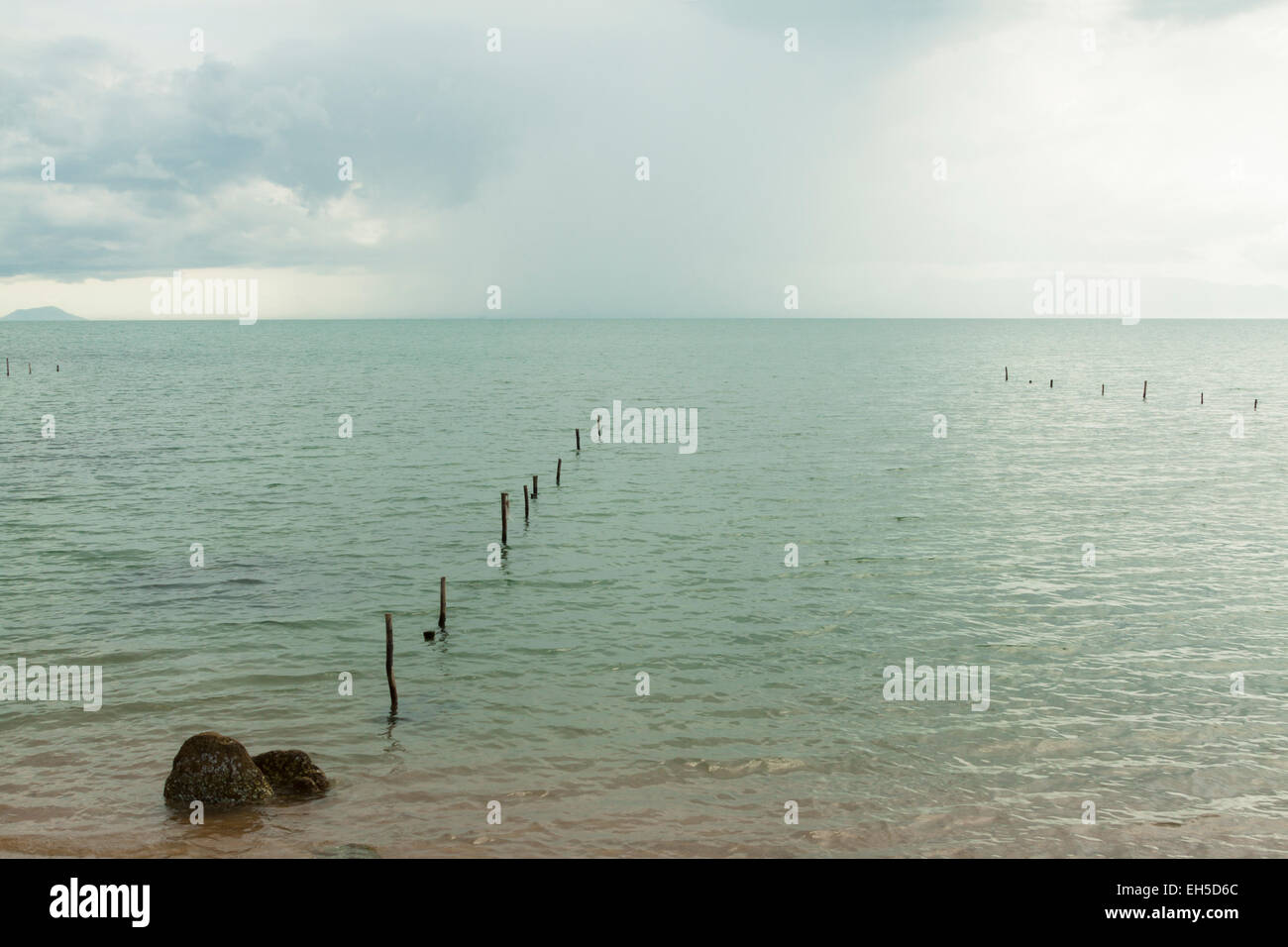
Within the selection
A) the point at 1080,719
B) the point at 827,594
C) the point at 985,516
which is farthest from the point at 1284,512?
the point at 1080,719

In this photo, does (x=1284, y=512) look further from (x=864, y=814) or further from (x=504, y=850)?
(x=504, y=850)

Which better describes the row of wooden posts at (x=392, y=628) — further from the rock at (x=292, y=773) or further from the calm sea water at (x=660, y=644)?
the rock at (x=292, y=773)

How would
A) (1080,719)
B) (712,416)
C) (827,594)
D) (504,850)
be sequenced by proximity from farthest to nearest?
(712,416), (827,594), (1080,719), (504,850)

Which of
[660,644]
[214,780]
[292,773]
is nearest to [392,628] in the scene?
[292,773]

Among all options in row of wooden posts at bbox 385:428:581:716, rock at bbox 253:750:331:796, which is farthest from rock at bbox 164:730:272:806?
row of wooden posts at bbox 385:428:581:716

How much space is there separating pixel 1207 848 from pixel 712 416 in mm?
66573

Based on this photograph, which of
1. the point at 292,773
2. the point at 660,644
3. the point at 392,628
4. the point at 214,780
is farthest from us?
the point at 660,644

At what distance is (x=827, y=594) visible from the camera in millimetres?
29297

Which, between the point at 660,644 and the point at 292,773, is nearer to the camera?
the point at 292,773

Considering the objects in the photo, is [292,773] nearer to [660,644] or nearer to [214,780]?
[214,780]

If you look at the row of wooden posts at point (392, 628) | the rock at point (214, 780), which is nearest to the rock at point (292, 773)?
the rock at point (214, 780)

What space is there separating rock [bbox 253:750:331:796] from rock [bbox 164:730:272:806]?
0.36 metres

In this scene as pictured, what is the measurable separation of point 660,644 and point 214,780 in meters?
11.7

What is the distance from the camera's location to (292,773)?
1688cm
